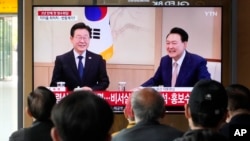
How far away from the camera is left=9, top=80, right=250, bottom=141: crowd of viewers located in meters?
1.24

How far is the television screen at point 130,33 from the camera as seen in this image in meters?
4.70

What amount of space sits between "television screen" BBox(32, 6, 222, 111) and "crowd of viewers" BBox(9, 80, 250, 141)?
5.35 feet

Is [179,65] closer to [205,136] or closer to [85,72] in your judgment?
[85,72]

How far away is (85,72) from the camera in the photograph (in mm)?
4727

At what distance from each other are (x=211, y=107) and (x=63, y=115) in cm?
109

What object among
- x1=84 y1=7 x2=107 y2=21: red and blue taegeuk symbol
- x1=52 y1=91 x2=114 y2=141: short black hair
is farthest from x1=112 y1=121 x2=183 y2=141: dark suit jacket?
x1=84 y1=7 x2=107 y2=21: red and blue taegeuk symbol

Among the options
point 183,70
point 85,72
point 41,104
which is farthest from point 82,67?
point 41,104

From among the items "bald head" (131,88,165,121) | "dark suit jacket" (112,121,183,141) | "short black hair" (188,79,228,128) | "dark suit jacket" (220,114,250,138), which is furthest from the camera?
"dark suit jacket" (220,114,250,138)

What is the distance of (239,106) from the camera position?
307 centimetres

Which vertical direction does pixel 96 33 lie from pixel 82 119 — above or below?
above

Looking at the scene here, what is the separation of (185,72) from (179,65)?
0.10 metres

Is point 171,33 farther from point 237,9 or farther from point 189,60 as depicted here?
point 237,9

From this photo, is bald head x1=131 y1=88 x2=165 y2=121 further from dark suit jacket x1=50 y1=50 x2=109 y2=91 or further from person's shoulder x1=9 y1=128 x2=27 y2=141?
dark suit jacket x1=50 y1=50 x2=109 y2=91

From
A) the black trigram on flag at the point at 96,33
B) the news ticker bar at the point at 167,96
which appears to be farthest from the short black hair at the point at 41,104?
the black trigram on flag at the point at 96,33
